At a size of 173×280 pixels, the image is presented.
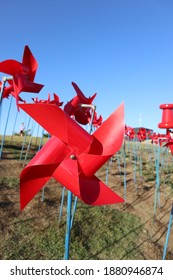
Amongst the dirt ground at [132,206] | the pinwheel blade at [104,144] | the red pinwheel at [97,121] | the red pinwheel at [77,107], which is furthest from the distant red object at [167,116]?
the red pinwheel at [97,121]

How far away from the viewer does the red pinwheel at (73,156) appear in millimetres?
1501

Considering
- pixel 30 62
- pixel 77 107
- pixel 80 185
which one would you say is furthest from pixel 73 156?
pixel 30 62

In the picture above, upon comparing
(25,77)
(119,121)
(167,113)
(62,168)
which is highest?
(25,77)

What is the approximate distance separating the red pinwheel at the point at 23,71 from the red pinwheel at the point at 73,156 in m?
1.07

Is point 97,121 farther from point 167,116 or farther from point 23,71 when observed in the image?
point 23,71

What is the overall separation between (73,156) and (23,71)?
1.29 m

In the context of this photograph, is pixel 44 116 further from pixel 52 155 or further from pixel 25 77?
pixel 25 77

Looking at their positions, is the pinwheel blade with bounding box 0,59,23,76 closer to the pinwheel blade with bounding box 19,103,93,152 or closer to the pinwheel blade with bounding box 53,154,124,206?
the pinwheel blade with bounding box 19,103,93,152

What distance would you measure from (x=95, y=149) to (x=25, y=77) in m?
1.30

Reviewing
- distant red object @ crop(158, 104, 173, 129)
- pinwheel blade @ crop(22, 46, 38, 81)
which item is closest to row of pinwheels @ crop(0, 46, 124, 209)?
pinwheel blade @ crop(22, 46, 38, 81)

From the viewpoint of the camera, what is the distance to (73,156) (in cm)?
158

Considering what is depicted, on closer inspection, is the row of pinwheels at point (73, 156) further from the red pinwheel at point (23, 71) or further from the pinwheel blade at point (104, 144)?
the red pinwheel at point (23, 71)
